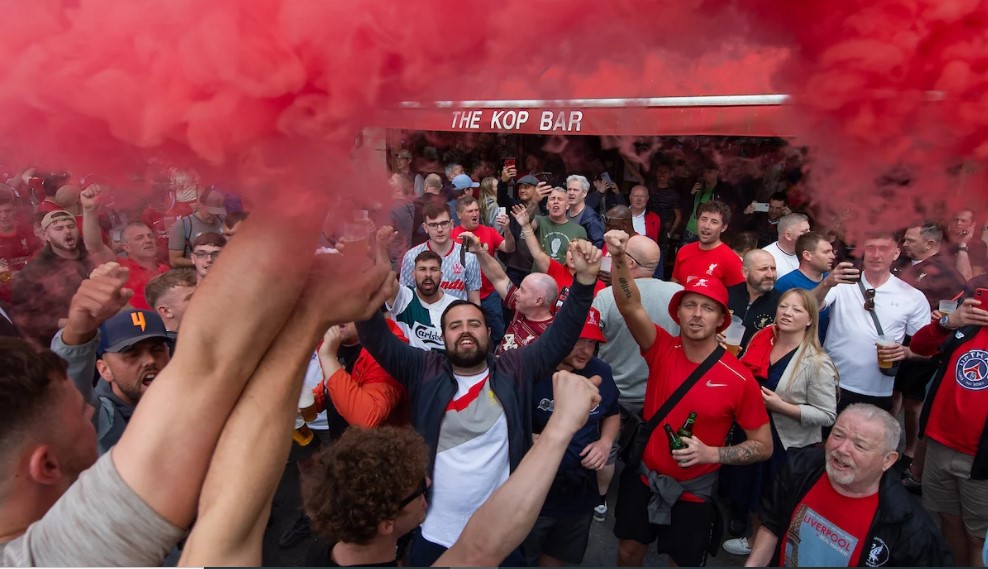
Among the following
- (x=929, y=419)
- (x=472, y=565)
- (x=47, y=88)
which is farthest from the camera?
(x=929, y=419)

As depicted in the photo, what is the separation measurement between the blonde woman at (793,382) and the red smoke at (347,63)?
237cm

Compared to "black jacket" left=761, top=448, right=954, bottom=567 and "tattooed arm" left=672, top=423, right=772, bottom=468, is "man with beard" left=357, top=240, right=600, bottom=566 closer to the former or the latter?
"tattooed arm" left=672, top=423, right=772, bottom=468

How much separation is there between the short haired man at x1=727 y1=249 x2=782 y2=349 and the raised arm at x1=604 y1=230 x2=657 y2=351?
114 cm

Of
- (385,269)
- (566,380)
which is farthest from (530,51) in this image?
(566,380)

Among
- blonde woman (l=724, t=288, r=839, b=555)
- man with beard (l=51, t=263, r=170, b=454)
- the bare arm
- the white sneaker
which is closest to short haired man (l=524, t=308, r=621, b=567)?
the bare arm

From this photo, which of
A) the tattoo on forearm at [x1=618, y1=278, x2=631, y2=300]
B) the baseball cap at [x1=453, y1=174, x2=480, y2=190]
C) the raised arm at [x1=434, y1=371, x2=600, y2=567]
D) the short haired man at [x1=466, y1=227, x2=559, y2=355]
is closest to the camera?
the raised arm at [x1=434, y1=371, x2=600, y2=567]

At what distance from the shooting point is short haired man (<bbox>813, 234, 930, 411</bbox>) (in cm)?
373

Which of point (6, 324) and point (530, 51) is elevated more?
point (530, 51)

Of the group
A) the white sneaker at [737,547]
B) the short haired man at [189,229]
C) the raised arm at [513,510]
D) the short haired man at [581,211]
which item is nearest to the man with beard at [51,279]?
the short haired man at [189,229]

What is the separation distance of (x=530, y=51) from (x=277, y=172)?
0.49m

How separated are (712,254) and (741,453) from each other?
1.94 m

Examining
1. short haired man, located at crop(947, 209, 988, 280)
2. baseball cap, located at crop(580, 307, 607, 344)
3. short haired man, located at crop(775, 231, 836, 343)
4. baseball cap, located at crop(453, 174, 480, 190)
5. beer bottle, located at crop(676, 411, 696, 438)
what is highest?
baseball cap, located at crop(453, 174, 480, 190)

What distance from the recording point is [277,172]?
1.08m

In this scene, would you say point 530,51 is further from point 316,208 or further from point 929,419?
point 929,419
